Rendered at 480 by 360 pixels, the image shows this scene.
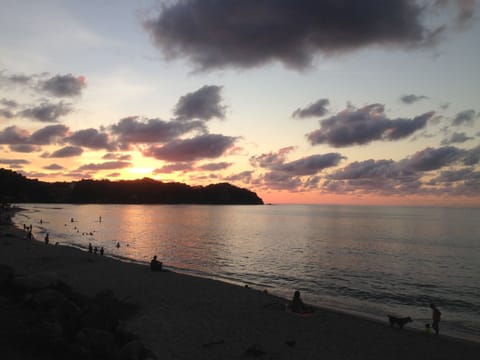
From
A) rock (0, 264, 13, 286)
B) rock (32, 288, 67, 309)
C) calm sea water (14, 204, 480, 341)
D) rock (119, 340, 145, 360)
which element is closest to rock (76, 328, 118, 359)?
rock (119, 340, 145, 360)

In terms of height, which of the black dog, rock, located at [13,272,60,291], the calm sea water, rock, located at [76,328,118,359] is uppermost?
rock, located at [13,272,60,291]

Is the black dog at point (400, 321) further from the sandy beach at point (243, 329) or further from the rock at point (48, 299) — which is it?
the rock at point (48, 299)

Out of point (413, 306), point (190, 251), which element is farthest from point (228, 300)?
point (190, 251)

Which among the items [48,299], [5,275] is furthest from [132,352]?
[5,275]

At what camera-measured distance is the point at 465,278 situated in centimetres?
4412

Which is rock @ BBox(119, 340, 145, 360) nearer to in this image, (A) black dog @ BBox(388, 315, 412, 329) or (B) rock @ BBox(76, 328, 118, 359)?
(B) rock @ BBox(76, 328, 118, 359)

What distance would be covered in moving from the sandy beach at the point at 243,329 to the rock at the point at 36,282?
4.62 meters

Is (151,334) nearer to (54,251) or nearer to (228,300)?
(228,300)

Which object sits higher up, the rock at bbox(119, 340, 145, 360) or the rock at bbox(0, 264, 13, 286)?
the rock at bbox(0, 264, 13, 286)

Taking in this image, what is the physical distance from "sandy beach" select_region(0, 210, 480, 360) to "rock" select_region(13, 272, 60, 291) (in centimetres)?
462

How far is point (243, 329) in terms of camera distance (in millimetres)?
20609

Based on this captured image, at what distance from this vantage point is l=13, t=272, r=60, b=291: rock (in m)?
18.5

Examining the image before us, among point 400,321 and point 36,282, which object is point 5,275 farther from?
point 400,321

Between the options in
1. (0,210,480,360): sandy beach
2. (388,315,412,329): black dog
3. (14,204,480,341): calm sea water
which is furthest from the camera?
(14,204,480,341): calm sea water
